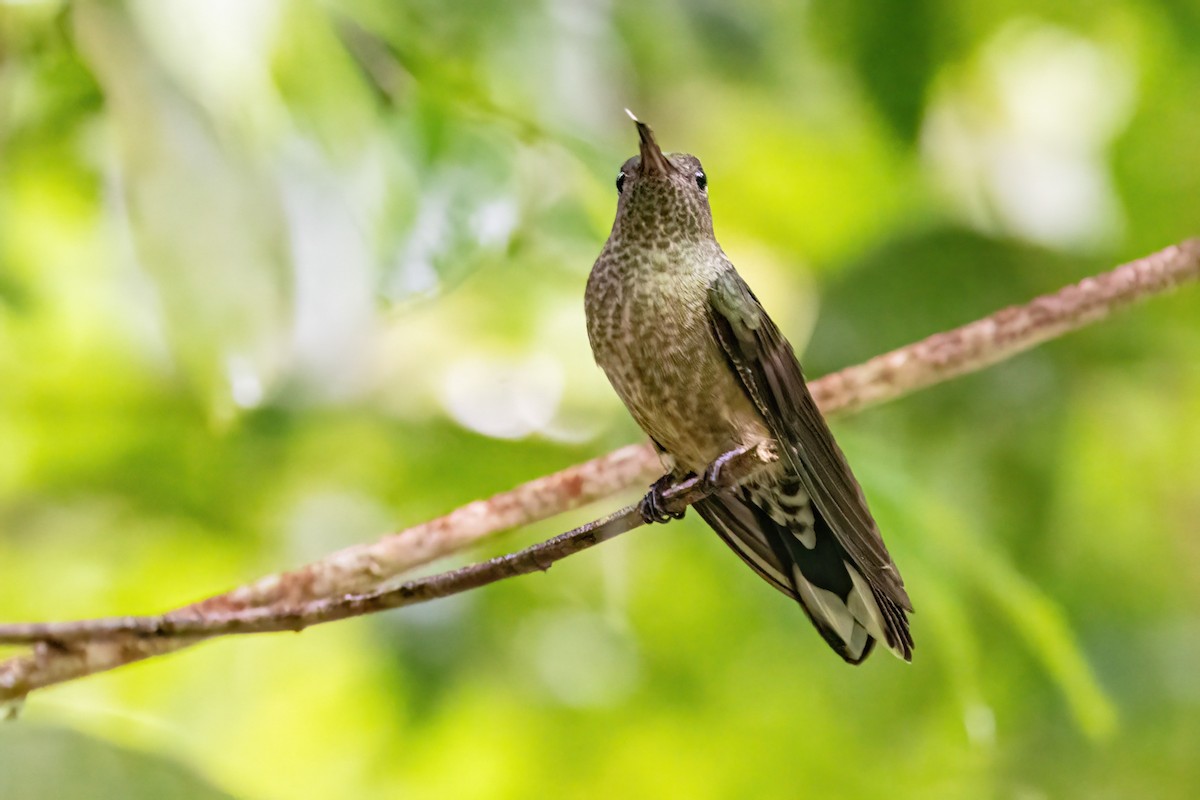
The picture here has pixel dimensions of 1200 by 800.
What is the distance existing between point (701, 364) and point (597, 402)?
1.32 m

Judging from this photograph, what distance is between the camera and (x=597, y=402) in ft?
8.98

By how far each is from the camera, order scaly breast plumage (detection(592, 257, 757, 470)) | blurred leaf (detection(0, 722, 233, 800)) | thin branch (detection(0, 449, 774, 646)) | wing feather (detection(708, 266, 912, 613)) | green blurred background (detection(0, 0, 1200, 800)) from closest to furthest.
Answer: thin branch (detection(0, 449, 774, 646)) → blurred leaf (detection(0, 722, 233, 800)) → wing feather (detection(708, 266, 912, 613)) → scaly breast plumage (detection(592, 257, 757, 470)) → green blurred background (detection(0, 0, 1200, 800))

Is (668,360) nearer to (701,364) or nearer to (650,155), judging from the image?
(701,364)

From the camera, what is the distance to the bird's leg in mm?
1352

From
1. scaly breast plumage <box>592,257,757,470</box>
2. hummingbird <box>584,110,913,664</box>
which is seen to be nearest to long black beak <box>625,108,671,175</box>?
hummingbird <box>584,110,913,664</box>

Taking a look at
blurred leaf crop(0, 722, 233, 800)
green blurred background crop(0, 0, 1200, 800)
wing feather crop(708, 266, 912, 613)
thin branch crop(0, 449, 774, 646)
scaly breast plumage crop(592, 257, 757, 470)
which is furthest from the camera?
green blurred background crop(0, 0, 1200, 800)

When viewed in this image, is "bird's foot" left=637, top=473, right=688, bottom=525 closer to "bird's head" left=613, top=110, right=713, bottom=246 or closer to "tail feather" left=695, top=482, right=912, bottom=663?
"tail feather" left=695, top=482, right=912, bottom=663

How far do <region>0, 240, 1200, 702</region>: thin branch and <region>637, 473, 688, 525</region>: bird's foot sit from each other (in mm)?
69

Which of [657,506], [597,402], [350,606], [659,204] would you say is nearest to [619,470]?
[657,506]

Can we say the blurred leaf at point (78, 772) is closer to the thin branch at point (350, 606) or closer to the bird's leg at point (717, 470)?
the thin branch at point (350, 606)

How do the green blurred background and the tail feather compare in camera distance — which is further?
the green blurred background

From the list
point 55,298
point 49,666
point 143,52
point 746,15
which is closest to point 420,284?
point 143,52

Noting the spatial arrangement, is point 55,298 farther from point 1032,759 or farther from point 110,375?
point 1032,759

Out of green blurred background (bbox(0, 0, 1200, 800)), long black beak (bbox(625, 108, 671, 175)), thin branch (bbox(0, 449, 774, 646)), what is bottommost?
thin branch (bbox(0, 449, 774, 646))
